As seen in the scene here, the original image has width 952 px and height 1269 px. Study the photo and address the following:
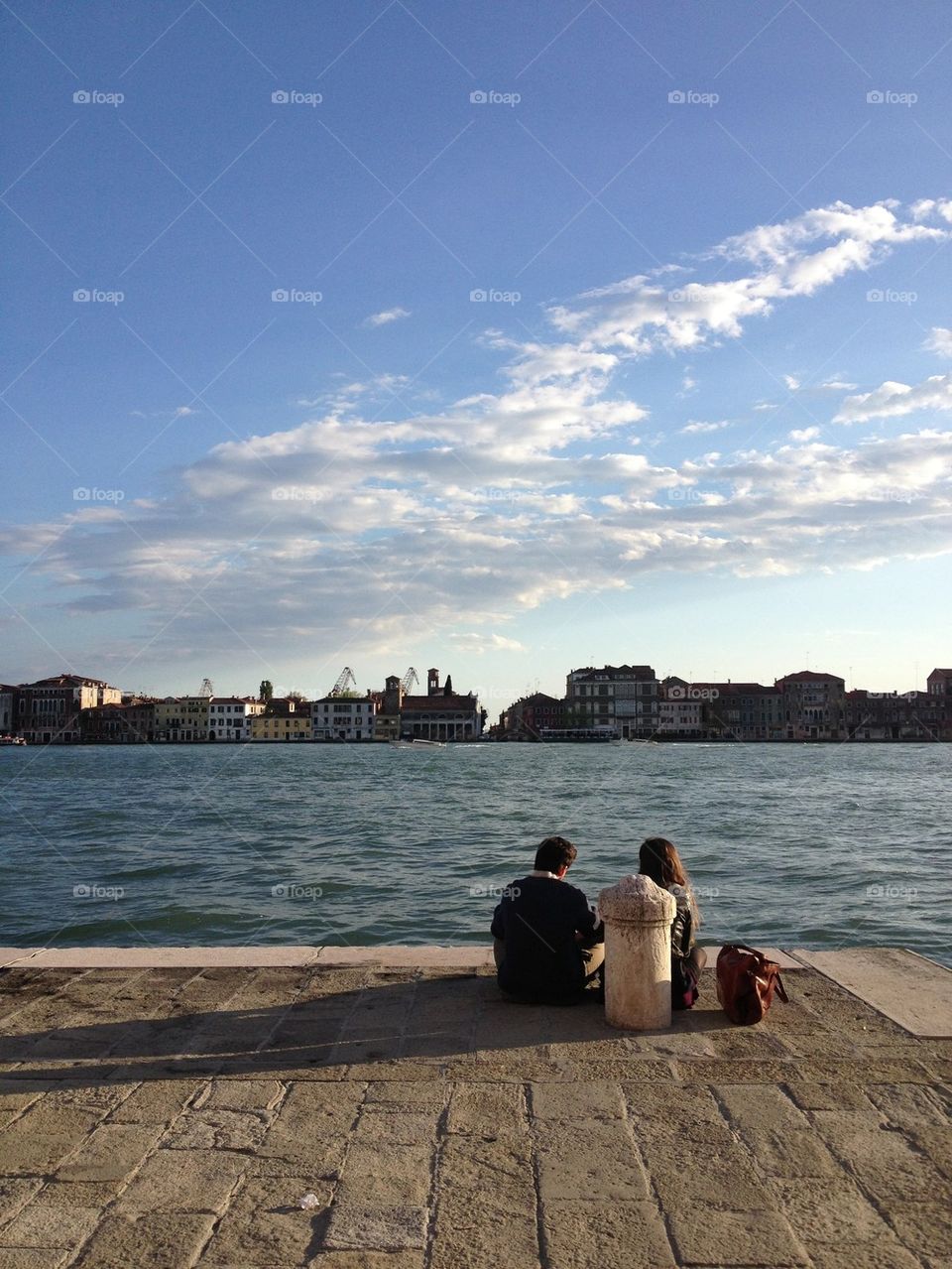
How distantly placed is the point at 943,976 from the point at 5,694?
151042 millimetres

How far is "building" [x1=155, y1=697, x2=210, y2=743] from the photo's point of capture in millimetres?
141000

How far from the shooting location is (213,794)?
142ft

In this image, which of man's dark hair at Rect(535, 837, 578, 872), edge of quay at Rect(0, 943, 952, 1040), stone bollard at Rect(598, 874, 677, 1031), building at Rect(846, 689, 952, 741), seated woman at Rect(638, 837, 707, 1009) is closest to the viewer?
stone bollard at Rect(598, 874, 677, 1031)

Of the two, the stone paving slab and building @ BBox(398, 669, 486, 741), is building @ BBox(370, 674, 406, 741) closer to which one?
building @ BBox(398, 669, 486, 741)

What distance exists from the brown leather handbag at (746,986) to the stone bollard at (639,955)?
0.92 ft

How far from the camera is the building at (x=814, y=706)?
443 feet

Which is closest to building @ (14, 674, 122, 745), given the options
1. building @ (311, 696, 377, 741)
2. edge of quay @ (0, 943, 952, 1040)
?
building @ (311, 696, 377, 741)

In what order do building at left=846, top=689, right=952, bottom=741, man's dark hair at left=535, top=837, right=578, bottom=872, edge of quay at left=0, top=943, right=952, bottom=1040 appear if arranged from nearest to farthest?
man's dark hair at left=535, top=837, right=578, bottom=872 → edge of quay at left=0, top=943, right=952, bottom=1040 → building at left=846, top=689, right=952, bottom=741

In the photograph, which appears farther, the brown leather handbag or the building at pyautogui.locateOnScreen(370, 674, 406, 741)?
the building at pyautogui.locateOnScreen(370, 674, 406, 741)

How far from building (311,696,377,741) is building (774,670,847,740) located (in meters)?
54.4

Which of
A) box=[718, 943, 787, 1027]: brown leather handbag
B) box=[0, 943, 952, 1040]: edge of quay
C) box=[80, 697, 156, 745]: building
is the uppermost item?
box=[80, 697, 156, 745]: building

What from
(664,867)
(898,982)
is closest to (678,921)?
(664,867)

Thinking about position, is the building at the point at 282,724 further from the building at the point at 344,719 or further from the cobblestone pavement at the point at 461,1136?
the cobblestone pavement at the point at 461,1136

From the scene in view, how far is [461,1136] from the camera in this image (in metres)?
3.73
